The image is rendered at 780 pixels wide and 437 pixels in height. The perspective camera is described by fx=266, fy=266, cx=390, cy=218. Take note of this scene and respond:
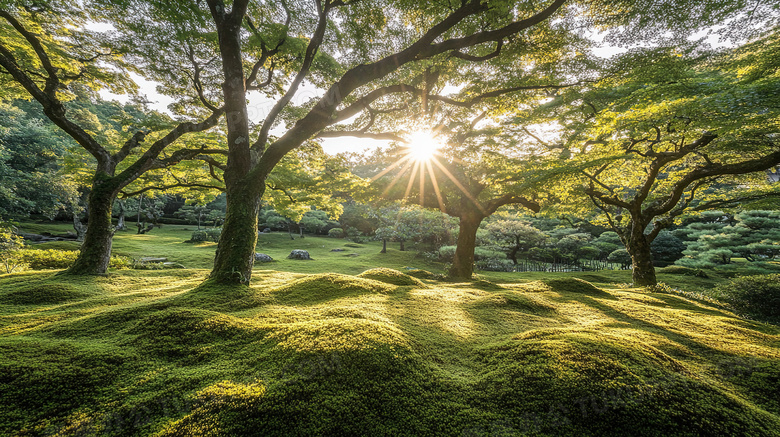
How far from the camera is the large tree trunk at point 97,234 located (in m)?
5.52

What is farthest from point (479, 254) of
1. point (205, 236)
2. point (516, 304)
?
point (205, 236)

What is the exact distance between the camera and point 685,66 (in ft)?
18.2

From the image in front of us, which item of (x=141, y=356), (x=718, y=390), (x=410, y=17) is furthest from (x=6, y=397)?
(x=410, y=17)

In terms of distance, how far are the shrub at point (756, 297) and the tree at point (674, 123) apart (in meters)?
2.00

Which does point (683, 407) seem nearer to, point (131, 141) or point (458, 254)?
point (458, 254)

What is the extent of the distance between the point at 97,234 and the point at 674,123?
1258cm

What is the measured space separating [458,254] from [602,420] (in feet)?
27.3

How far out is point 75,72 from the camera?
6.50 m

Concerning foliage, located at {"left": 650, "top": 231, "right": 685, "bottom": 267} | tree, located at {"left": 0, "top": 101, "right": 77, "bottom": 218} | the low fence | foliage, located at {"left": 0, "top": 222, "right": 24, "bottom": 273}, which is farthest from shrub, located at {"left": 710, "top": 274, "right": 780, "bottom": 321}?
tree, located at {"left": 0, "top": 101, "right": 77, "bottom": 218}

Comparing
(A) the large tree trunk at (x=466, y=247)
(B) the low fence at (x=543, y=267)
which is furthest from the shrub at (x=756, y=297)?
(B) the low fence at (x=543, y=267)

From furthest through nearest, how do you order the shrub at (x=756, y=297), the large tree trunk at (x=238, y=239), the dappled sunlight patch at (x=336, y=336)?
the shrub at (x=756, y=297), the large tree trunk at (x=238, y=239), the dappled sunlight patch at (x=336, y=336)

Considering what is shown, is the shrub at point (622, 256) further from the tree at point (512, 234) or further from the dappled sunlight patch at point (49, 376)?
the dappled sunlight patch at point (49, 376)

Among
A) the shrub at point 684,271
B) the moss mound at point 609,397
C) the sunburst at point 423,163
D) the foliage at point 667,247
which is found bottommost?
the shrub at point 684,271

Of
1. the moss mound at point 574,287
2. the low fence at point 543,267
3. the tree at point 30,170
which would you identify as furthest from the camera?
the low fence at point 543,267
